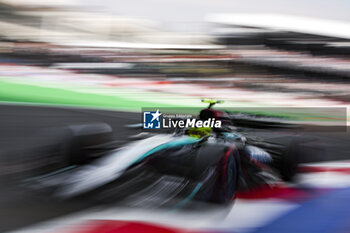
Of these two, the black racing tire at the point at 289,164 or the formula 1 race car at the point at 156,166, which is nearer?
the formula 1 race car at the point at 156,166

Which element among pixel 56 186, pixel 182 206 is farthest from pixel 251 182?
pixel 56 186

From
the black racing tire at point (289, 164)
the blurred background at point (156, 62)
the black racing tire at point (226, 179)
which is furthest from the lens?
the blurred background at point (156, 62)

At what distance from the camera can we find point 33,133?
11.0 ft

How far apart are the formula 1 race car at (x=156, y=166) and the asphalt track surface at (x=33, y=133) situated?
3.7 inches

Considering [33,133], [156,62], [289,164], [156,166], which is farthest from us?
[156,62]

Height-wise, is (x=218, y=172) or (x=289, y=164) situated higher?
(x=218, y=172)

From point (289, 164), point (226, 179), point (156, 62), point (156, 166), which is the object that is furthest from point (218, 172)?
point (156, 62)

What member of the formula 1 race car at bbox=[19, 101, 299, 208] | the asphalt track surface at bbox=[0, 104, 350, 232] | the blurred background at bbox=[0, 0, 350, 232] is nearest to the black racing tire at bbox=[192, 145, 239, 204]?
the formula 1 race car at bbox=[19, 101, 299, 208]

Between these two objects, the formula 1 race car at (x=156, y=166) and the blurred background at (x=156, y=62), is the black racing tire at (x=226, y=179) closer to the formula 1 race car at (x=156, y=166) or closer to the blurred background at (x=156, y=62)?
the formula 1 race car at (x=156, y=166)

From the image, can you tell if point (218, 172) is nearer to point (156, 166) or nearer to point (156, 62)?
point (156, 166)

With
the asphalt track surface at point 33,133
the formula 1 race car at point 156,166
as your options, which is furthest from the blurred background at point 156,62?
the formula 1 race car at point 156,166

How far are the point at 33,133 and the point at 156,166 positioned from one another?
1.83m

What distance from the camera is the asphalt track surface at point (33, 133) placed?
1596 millimetres

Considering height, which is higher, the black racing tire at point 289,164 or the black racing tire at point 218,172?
the black racing tire at point 218,172
